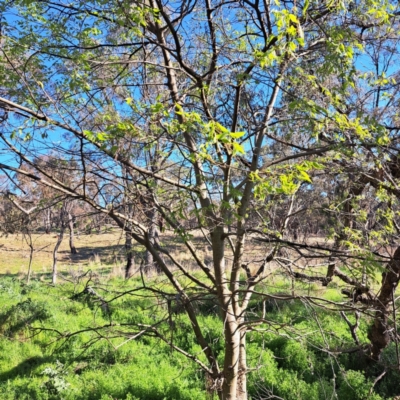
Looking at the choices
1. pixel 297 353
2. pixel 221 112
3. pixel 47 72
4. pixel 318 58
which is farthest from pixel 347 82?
pixel 297 353

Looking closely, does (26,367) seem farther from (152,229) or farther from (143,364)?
(152,229)

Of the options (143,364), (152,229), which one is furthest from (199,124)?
(143,364)

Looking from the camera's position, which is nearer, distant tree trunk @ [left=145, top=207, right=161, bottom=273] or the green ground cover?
distant tree trunk @ [left=145, top=207, right=161, bottom=273]

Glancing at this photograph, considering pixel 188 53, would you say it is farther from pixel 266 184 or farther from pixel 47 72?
pixel 266 184

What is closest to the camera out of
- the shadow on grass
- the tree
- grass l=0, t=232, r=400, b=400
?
the tree

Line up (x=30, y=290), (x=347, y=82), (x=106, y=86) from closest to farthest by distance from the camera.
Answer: (x=347, y=82)
(x=106, y=86)
(x=30, y=290)

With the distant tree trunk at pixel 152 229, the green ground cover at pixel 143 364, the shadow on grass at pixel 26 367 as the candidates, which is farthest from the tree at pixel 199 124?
the shadow on grass at pixel 26 367

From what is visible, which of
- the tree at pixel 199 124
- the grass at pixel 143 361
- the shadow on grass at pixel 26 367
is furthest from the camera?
the shadow on grass at pixel 26 367

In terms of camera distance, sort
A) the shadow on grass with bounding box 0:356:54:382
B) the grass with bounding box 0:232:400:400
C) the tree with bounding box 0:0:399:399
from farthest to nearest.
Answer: the shadow on grass with bounding box 0:356:54:382 → the grass with bounding box 0:232:400:400 → the tree with bounding box 0:0:399:399

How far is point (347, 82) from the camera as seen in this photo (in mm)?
2490

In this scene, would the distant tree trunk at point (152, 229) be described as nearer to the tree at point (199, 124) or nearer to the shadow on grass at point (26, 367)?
the tree at point (199, 124)

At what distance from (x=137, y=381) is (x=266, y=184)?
4.77m

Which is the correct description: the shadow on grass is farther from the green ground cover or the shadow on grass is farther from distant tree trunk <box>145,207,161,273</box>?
distant tree trunk <box>145,207,161,273</box>

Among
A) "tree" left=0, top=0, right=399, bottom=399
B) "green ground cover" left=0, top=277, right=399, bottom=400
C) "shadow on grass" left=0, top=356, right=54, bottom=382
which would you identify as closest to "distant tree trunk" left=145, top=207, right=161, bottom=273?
"tree" left=0, top=0, right=399, bottom=399
